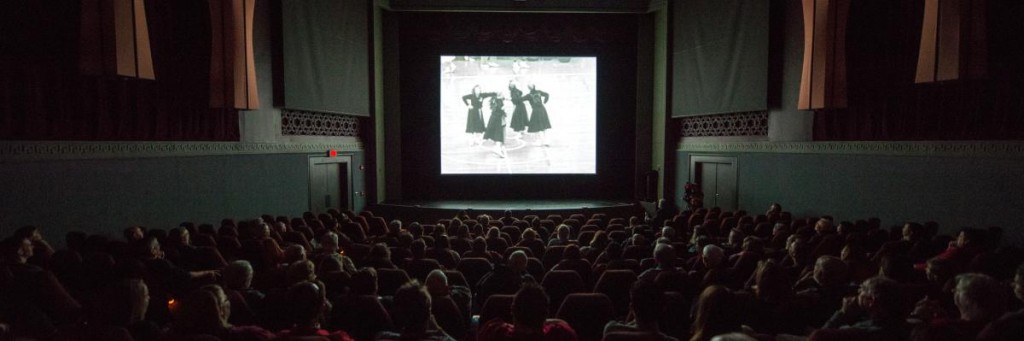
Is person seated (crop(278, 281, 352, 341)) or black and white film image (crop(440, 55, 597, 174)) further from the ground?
black and white film image (crop(440, 55, 597, 174))

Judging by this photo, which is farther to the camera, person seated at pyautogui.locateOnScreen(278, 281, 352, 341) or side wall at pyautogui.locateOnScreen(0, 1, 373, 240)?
side wall at pyautogui.locateOnScreen(0, 1, 373, 240)

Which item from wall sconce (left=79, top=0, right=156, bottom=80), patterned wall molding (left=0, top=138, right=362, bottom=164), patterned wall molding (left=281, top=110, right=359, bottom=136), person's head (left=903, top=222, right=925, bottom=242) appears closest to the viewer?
wall sconce (left=79, top=0, right=156, bottom=80)

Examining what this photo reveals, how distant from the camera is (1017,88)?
7.80 meters

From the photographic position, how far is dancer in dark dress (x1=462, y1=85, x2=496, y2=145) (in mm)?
16969

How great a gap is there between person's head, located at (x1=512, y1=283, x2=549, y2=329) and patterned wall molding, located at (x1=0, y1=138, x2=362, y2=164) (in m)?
7.01

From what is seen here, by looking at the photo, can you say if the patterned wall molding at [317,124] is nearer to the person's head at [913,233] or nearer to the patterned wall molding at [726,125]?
the patterned wall molding at [726,125]

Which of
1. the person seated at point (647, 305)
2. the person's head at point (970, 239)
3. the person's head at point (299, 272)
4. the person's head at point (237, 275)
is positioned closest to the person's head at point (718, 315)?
the person seated at point (647, 305)

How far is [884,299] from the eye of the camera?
314 centimetres

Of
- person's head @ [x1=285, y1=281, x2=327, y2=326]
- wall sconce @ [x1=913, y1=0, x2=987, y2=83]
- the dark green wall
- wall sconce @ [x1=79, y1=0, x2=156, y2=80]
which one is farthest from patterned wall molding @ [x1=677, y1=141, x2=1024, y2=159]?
wall sconce @ [x1=79, y1=0, x2=156, y2=80]

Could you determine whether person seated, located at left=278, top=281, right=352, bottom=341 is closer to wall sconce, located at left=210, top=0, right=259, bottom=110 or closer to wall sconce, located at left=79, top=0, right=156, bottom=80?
wall sconce, located at left=79, top=0, right=156, bottom=80

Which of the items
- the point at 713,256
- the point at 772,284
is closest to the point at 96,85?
the point at 713,256

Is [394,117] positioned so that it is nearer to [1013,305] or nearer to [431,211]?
[431,211]

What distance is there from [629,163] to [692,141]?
8.34 feet

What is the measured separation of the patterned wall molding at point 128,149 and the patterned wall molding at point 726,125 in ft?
32.6
